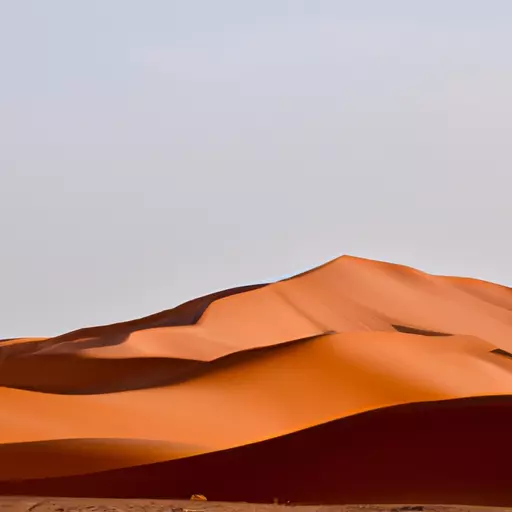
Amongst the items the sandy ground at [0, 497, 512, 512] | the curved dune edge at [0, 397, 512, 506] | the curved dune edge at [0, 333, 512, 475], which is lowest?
the sandy ground at [0, 497, 512, 512]

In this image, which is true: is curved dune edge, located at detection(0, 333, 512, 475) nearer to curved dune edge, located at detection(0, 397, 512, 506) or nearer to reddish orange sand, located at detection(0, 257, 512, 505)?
reddish orange sand, located at detection(0, 257, 512, 505)

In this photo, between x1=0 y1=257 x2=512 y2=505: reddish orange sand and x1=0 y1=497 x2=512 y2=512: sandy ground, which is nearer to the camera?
x1=0 y1=497 x2=512 y2=512: sandy ground

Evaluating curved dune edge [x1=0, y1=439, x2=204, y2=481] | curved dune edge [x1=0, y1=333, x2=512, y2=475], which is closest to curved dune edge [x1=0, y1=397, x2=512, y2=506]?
curved dune edge [x1=0, y1=439, x2=204, y2=481]

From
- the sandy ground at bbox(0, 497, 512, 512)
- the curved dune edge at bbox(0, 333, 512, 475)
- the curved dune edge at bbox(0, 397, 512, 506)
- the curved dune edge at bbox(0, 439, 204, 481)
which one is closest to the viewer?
the sandy ground at bbox(0, 497, 512, 512)

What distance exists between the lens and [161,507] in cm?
1354

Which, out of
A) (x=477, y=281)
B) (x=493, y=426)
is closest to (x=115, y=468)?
(x=493, y=426)

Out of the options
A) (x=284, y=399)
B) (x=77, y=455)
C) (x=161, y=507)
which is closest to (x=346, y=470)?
(x=161, y=507)

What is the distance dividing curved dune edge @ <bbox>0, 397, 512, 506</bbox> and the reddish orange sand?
0.02 metres

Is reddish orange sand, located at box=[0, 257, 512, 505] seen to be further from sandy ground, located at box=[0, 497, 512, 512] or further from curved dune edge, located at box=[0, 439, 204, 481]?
sandy ground, located at box=[0, 497, 512, 512]

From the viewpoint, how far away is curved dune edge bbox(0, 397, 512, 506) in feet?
53.3

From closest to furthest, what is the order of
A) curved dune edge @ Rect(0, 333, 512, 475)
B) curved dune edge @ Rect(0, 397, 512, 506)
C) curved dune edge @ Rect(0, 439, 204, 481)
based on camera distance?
curved dune edge @ Rect(0, 397, 512, 506) < curved dune edge @ Rect(0, 439, 204, 481) < curved dune edge @ Rect(0, 333, 512, 475)

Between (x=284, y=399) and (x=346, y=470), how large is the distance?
761 centimetres

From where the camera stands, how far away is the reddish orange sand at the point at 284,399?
16.5 m

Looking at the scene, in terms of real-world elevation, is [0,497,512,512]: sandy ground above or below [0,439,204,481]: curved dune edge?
below
